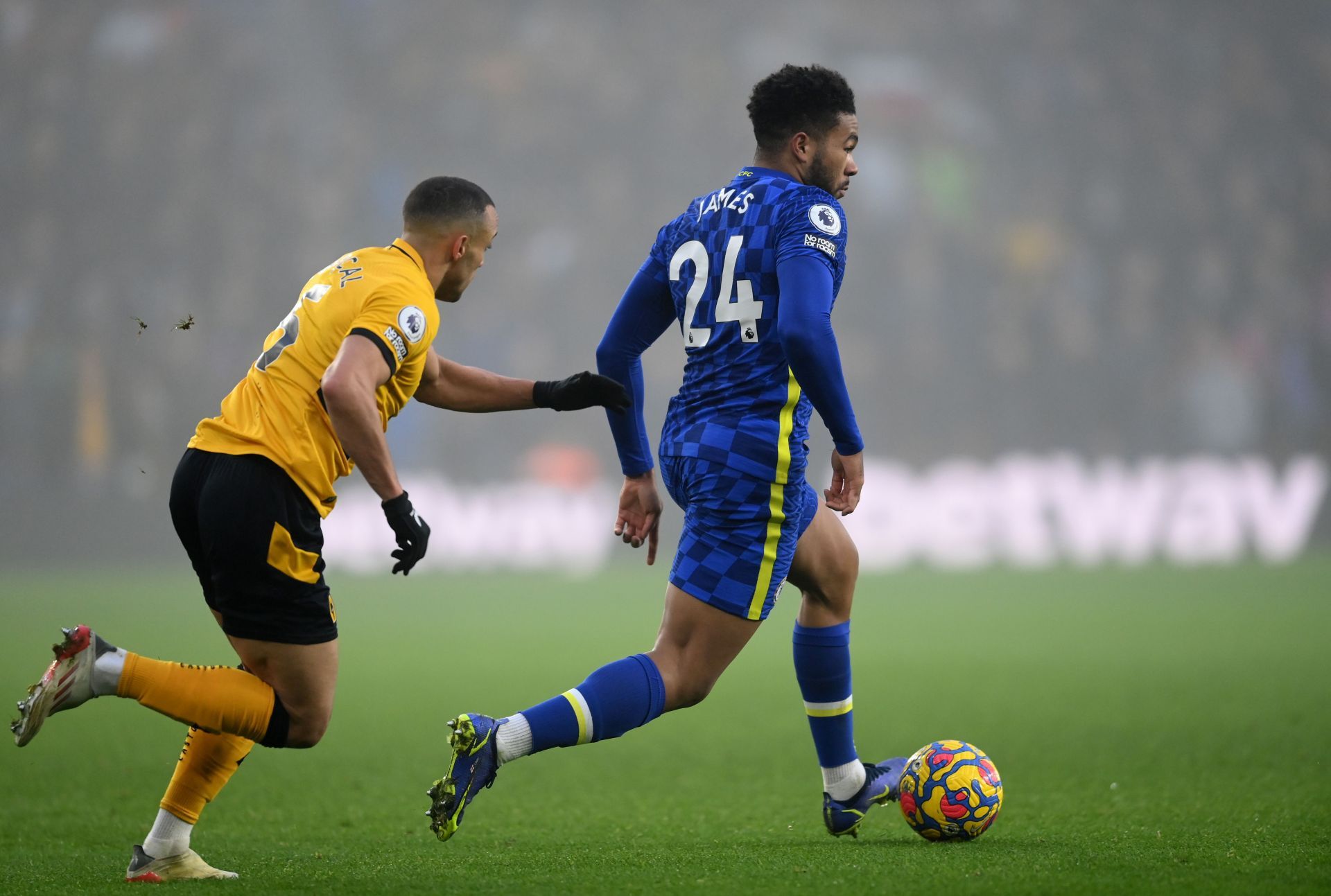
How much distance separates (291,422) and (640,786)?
2410 mm

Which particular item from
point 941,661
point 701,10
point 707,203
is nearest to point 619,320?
point 707,203

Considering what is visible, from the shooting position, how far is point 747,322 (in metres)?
3.63

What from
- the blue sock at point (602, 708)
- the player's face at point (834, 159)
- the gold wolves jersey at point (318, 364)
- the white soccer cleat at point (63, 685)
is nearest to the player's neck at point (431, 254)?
the gold wolves jersey at point (318, 364)

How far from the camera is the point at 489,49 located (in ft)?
71.1

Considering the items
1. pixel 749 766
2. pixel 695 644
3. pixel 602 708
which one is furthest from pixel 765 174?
pixel 749 766

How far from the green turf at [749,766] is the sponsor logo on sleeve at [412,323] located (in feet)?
4.29

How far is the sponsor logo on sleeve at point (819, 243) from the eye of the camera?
11.5 feet

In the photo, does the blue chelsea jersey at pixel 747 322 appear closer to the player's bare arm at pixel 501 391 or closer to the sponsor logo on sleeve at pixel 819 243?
the sponsor logo on sleeve at pixel 819 243

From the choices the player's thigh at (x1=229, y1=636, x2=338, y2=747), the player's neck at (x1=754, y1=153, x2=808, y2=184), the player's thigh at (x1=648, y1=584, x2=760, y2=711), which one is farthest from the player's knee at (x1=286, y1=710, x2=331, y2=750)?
the player's neck at (x1=754, y1=153, x2=808, y2=184)

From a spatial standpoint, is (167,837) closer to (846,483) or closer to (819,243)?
(846,483)

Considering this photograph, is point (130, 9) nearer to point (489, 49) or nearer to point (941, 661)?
point (489, 49)

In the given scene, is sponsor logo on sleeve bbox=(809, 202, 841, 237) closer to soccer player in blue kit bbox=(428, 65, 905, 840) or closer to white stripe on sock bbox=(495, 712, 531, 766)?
soccer player in blue kit bbox=(428, 65, 905, 840)

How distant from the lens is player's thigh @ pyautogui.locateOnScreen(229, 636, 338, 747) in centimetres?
334

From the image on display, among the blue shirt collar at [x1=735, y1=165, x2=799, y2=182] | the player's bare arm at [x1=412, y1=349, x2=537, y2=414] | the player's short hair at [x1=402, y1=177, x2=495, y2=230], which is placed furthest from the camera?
the player's bare arm at [x1=412, y1=349, x2=537, y2=414]
